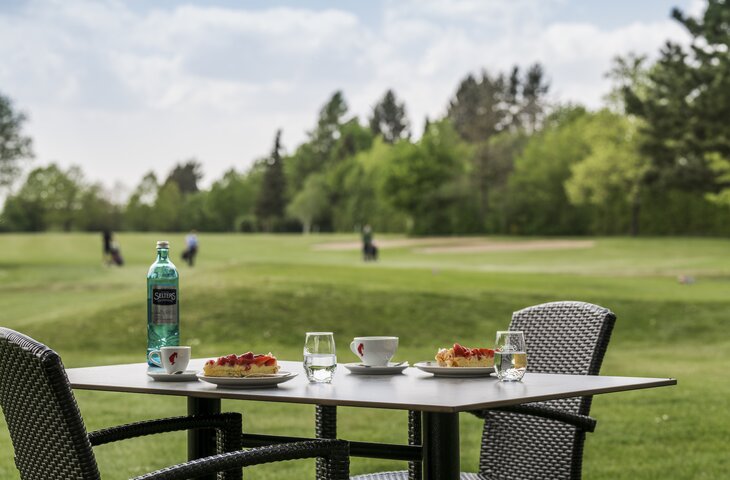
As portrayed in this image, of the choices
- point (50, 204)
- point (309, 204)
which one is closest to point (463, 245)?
point (309, 204)

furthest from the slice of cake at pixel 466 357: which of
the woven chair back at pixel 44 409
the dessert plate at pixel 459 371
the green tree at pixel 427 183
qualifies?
the green tree at pixel 427 183

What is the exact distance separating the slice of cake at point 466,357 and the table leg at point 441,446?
0.30 meters

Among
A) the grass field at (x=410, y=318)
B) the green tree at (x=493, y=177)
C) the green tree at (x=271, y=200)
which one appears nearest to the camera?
A: the grass field at (x=410, y=318)

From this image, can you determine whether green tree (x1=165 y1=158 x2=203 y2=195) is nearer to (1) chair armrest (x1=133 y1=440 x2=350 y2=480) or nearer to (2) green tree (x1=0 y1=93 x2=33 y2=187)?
(2) green tree (x1=0 y1=93 x2=33 y2=187)

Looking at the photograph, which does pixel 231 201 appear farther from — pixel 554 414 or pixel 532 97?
pixel 554 414

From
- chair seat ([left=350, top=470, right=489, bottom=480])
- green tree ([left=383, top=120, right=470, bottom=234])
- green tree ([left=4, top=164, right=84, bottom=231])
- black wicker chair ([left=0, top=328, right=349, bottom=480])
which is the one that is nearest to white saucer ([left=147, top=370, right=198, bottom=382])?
black wicker chair ([left=0, top=328, right=349, bottom=480])

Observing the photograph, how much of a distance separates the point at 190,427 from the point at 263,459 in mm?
570

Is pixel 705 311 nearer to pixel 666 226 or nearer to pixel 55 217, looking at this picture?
pixel 666 226

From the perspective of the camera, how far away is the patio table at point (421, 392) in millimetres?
2260

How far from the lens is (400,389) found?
2.48m

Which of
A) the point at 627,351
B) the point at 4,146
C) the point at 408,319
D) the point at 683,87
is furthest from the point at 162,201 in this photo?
the point at 627,351

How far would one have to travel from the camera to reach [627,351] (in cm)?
1429

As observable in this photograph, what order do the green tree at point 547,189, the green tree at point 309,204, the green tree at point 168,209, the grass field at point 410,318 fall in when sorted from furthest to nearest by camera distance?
the green tree at point 168,209 → the green tree at point 309,204 → the green tree at point 547,189 → the grass field at point 410,318

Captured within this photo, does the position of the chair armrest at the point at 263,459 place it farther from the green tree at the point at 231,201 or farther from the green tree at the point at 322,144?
the green tree at the point at 322,144
